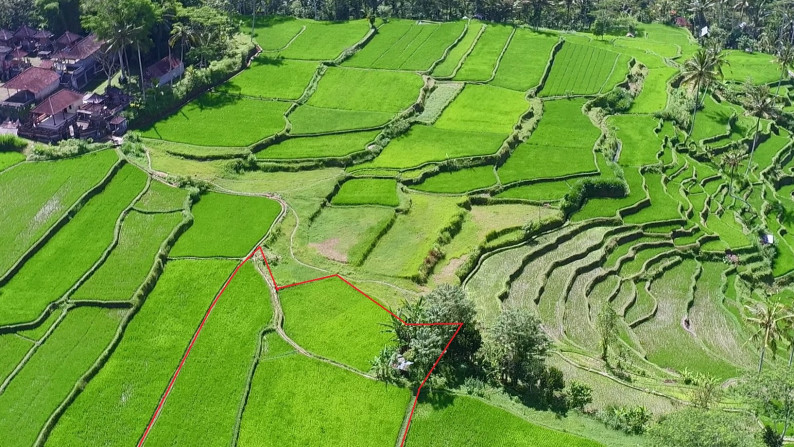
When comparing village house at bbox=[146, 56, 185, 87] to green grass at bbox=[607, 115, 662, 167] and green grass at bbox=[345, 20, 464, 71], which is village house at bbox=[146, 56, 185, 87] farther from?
green grass at bbox=[607, 115, 662, 167]

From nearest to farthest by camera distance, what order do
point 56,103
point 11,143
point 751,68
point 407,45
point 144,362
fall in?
1. point 144,362
2. point 11,143
3. point 56,103
4. point 407,45
5. point 751,68

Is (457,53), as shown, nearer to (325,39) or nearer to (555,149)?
(325,39)

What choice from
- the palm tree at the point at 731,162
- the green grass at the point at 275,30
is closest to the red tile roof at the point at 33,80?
the green grass at the point at 275,30

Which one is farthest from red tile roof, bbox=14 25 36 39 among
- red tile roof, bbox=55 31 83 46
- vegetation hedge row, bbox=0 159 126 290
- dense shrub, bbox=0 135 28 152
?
vegetation hedge row, bbox=0 159 126 290

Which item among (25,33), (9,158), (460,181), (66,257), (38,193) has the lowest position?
(25,33)

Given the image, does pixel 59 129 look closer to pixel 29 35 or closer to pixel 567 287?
pixel 29 35

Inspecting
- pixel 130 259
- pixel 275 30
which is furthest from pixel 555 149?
pixel 275 30

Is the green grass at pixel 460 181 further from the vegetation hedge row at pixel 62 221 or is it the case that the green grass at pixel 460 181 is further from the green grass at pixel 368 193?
the vegetation hedge row at pixel 62 221
